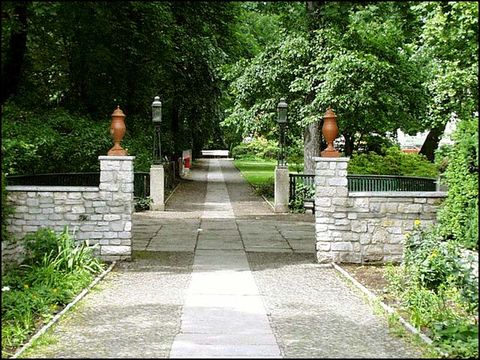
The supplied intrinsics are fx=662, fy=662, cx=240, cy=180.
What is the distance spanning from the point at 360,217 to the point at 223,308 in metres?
3.85

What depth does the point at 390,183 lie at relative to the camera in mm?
16188

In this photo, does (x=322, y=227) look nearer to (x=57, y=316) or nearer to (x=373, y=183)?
(x=57, y=316)

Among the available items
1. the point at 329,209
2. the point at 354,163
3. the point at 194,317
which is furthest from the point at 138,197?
the point at 194,317

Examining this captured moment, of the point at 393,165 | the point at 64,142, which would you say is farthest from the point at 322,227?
the point at 393,165

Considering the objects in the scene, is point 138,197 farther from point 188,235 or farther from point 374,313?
point 374,313

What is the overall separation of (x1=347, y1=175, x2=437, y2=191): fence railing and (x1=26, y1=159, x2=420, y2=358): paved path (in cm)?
353

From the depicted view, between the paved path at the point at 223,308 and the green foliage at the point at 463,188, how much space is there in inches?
58.6

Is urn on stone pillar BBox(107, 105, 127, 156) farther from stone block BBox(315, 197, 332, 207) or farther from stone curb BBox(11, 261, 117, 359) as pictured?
stone block BBox(315, 197, 332, 207)

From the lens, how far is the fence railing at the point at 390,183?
1521 centimetres

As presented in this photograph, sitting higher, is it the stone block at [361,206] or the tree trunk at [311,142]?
the tree trunk at [311,142]

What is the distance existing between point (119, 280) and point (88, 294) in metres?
0.96

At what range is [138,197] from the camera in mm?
18156

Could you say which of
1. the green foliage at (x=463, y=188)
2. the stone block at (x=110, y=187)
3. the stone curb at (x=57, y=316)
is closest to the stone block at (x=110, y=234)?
the stone block at (x=110, y=187)

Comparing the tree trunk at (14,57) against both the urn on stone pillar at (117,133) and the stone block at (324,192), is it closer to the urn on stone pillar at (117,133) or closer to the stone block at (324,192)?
the urn on stone pillar at (117,133)
